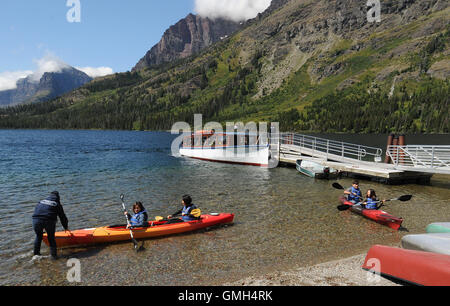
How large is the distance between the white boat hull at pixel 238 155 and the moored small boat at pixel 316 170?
6.61 meters

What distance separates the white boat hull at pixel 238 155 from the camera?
42.0 metres

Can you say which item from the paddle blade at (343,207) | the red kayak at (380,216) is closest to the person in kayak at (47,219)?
the paddle blade at (343,207)

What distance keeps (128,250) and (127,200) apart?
1054 centimetres

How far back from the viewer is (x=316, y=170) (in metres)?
33.0

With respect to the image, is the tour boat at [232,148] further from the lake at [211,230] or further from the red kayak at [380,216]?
the red kayak at [380,216]

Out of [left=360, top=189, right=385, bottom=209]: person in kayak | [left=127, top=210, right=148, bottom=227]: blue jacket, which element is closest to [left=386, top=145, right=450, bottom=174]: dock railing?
[left=360, top=189, right=385, bottom=209]: person in kayak

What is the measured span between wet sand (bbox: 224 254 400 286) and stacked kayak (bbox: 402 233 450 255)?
229 cm

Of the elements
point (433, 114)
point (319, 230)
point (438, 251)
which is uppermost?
point (433, 114)

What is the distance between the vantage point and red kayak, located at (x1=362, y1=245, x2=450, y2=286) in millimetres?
8320

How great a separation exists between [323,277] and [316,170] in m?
24.3
